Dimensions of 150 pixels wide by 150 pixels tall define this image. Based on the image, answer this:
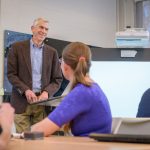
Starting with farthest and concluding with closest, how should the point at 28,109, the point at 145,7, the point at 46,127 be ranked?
the point at 145,7 → the point at 28,109 → the point at 46,127

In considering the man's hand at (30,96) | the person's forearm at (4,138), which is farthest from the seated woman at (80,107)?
the man's hand at (30,96)

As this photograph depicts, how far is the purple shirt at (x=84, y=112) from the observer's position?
1990 millimetres

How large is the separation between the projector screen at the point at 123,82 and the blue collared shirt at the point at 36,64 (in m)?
0.53

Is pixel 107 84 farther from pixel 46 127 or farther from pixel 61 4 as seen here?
pixel 61 4

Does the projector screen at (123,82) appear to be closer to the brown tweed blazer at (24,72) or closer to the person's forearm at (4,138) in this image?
the brown tweed blazer at (24,72)

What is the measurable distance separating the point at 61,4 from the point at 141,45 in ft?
7.42

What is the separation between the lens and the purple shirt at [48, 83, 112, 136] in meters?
1.99

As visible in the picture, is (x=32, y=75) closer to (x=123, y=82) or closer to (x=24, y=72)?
(x=24, y=72)

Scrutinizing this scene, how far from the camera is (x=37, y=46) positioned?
11.9 ft

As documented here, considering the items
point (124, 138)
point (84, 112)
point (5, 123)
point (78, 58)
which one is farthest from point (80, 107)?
point (5, 123)

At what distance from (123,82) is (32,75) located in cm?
87

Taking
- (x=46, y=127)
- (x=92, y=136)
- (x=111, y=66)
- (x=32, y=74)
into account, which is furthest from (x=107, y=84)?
(x=92, y=136)

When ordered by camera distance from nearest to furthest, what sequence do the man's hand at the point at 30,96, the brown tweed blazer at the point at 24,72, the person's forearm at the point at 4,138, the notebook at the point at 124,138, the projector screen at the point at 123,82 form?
the person's forearm at the point at 4,138
the notebook at the point at 124,138
the man's hand at the point at 30,96
the brown tweed blazer at the point at 24,72
the projector screen at the point at 123,82

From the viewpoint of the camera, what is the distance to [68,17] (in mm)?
5750
